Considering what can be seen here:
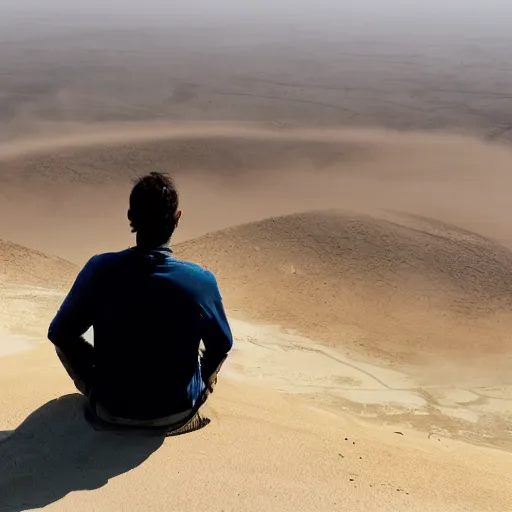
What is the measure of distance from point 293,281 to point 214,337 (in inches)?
334

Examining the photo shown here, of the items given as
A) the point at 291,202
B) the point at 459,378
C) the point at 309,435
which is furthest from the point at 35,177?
the point at 309,435

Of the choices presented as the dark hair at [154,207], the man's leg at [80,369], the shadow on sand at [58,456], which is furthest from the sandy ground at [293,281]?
the dark hair at [154,207]

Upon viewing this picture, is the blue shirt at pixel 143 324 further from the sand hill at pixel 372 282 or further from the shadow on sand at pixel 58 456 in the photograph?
the sand hill at pixel 372 282

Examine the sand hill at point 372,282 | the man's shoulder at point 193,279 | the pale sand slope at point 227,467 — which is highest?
the man's shoulder at point 193,279

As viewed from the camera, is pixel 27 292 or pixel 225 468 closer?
pixel 225 468

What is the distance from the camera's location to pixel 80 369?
2801mm

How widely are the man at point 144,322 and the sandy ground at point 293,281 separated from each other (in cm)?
21

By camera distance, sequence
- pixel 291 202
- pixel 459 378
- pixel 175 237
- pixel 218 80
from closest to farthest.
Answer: pixel 459 378 < pixel 175 237 < pixel 291 202 < pixel 218 80

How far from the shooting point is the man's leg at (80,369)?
2.78 m

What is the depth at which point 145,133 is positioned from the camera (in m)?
26.3

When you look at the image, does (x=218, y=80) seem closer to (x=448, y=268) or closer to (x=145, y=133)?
(x=145, y=133)

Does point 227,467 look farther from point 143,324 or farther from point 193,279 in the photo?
point 193,279

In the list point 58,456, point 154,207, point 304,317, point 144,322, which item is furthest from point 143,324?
point 304,317

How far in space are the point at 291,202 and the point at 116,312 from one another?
15824 millimetres
